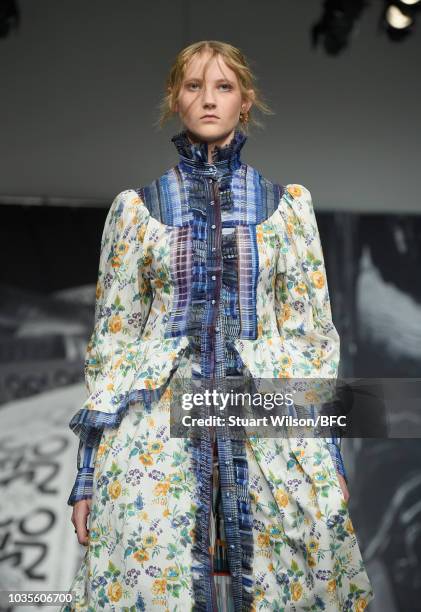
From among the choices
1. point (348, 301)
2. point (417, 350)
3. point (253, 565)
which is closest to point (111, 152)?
point (348, 301)

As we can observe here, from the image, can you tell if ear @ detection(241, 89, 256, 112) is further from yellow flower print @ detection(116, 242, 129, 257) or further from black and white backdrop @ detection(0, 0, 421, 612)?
black and white backdrop @ detection(0, 0, 421, 612)

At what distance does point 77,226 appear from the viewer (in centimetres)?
330

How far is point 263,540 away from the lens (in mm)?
1645

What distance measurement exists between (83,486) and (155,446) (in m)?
0.18

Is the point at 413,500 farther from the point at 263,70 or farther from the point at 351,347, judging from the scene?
the point at 263,70

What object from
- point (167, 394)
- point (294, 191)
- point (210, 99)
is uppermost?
point (210, 99)

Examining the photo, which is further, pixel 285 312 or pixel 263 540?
pixel 285 312

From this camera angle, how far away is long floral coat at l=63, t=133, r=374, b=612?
1.63 metres

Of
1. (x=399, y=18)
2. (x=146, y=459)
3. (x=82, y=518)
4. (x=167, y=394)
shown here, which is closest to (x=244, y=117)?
(x=167, y=394)

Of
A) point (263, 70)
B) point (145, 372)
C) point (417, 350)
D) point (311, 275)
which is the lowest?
point (145, 372)

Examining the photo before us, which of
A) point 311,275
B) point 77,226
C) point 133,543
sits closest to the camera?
point 133,543

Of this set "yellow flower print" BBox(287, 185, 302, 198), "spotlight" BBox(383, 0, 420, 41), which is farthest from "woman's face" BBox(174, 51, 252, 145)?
"spotlight" BBox(383, 0, 420, 41)

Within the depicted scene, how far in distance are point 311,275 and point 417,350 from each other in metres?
1.66

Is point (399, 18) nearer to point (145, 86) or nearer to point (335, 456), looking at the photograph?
point (145, 86)
